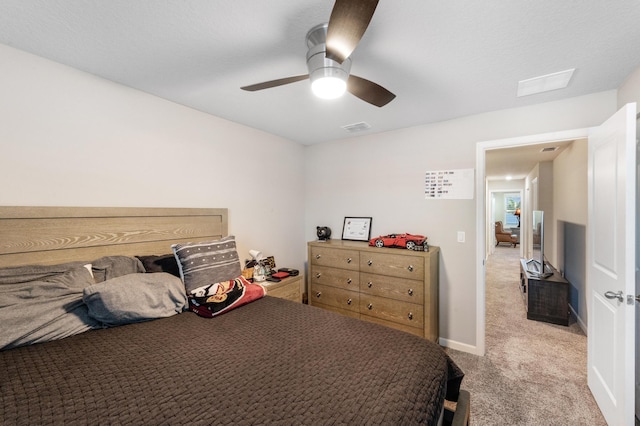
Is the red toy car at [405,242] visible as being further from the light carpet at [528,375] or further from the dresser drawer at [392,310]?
the light carpet at [528,375]

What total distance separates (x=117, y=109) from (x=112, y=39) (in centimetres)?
66

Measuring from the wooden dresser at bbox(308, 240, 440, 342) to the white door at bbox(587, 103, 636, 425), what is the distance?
1.14m

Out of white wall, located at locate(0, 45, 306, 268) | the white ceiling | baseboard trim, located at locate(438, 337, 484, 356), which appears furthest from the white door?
white wall, located at locate(0, 45, 306, 268)

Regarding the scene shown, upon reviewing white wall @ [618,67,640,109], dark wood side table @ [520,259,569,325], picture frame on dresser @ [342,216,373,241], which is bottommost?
dark wood side table @ [520,259,569,325]

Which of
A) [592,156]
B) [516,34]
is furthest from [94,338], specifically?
[592,156]

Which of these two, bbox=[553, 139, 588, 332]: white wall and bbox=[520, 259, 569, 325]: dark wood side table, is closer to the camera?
bbox=[553, 139, 588, 332]: white wall

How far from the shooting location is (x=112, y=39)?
152 cm

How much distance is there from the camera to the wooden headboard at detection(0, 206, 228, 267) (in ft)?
5.21

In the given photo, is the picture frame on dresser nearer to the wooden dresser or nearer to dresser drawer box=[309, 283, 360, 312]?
the wooden dresser

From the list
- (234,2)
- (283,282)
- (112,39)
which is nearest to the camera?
(234,2)

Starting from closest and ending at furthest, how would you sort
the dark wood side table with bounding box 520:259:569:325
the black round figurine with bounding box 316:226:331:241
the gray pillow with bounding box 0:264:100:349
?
the gray pillow with bounding box 0:264:100:349, the dark wood side table with bounding box 520:259:569:325, the black round figurine with bounding box 316:226:331:241

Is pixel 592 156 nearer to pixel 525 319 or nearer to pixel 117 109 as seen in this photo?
pixel 525 319

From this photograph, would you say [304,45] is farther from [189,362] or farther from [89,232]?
[89,232]

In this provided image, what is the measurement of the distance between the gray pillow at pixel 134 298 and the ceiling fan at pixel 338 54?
1.33 m
